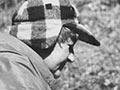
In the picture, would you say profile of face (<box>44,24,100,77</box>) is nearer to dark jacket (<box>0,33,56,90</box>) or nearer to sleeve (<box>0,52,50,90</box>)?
dark jacket (<box>0,33,56,90</box>)

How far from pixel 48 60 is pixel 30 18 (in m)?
0.28

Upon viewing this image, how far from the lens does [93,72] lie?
275 inches

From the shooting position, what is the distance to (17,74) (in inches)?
76.5

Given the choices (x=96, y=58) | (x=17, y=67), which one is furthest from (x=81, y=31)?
(x=96, y=58)

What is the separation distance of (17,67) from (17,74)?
4cm

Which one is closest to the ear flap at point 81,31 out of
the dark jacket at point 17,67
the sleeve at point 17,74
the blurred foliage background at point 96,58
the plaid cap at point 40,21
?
the plaid cap at point 40,21

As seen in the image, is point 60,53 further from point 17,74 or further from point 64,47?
point 17,74

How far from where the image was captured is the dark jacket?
191 cm

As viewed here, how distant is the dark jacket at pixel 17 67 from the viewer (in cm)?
191

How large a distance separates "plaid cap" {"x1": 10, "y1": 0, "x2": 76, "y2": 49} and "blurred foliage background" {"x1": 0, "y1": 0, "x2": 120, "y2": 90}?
272 centimetres

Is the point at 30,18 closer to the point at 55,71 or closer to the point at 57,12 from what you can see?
the point at 57,12

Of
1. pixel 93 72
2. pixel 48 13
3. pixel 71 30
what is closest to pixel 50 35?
pixel 48 13

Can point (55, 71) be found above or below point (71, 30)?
below

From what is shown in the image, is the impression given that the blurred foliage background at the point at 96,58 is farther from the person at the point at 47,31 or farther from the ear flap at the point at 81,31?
the person at the point at 47,31
